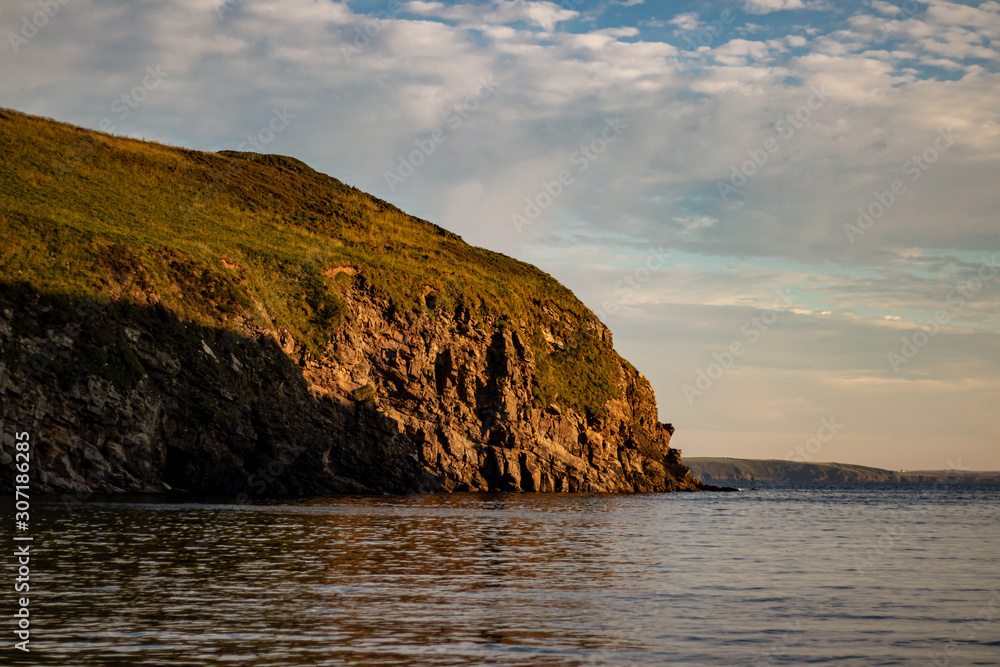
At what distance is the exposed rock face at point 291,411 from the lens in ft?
176

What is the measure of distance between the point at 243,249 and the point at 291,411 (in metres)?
19.3

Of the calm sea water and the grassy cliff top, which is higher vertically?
the grassy cliff top

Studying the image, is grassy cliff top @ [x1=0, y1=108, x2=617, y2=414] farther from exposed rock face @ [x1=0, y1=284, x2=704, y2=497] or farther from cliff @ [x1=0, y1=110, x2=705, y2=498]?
exposed rock face @ [x1=0, y1=284, x2=704, y2=497]

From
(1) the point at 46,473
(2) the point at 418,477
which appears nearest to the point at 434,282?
(2) the point at 418,477

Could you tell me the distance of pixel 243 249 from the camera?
7962cm

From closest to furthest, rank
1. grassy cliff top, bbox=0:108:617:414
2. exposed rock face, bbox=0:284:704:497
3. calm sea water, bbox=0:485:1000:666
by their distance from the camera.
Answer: calm sea water, bbox=0:485:1000:666
exposed rock face, bbox=0:284:704:497
grassy cliff top, bbox=0:108:617:414

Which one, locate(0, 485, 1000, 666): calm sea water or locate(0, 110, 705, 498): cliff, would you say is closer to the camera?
locate(0, 485, 1000, 666): calm sea water

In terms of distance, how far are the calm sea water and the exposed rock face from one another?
17.1m

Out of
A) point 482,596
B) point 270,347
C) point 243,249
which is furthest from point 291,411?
point 482,596

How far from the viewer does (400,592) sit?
65.2ft

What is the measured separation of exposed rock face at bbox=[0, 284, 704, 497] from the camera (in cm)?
5372

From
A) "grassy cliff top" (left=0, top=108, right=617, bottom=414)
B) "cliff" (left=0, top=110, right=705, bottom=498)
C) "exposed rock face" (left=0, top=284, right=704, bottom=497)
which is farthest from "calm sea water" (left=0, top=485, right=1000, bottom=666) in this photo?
"grassy cliff top" (left=0, top=108, right=617, bottom=414)

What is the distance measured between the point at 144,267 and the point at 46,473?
18.9m

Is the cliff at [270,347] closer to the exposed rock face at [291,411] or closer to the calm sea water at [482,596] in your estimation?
the exposed rock face at [291,411]
